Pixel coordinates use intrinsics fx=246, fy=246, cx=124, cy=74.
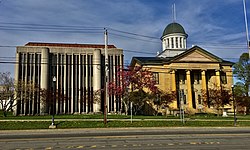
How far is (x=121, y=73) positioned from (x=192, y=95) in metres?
21.4

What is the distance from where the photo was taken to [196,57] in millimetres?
54844

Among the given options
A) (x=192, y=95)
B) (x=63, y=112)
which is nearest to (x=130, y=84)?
(x=192, y=95)

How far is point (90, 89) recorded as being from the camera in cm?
6650

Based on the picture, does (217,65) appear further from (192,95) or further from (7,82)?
(7,82)

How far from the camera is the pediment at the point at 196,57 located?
54.2m

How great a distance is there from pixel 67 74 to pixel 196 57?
1328 inches

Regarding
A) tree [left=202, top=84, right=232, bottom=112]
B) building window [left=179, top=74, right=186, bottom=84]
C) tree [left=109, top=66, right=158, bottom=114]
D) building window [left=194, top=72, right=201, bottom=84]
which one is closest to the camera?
tree [left=109, top=66, right=158, bottom=114]

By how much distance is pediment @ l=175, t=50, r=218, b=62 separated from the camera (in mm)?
54250

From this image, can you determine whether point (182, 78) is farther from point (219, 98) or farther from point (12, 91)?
point (12, 91)

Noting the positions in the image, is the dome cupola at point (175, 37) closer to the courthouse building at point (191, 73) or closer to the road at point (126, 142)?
the courthouse building at point (191, 73)

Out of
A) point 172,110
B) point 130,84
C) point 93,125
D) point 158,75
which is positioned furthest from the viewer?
point 158,75

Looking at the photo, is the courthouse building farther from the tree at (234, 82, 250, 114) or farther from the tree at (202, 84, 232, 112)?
the tree at (202, 84, 232, 112)

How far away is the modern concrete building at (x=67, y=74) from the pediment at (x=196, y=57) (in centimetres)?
1812

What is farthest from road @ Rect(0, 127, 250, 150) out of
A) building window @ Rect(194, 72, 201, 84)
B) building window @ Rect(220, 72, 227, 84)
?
building window @ Rect(220, 72, 227, 84)
